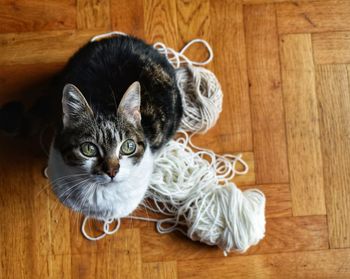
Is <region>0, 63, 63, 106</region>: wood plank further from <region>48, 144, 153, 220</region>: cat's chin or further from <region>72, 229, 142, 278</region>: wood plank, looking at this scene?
<region>72, 229, 142, 278</region>: wood plank

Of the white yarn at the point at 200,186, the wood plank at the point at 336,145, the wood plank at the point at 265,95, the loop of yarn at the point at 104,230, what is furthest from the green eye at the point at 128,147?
the wood plank at the point at 336,145

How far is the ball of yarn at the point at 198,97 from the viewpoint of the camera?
122cm

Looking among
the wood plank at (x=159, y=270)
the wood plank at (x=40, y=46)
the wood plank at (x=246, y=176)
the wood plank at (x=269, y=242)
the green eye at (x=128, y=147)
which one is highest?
the green eye at (x=128, y=147)

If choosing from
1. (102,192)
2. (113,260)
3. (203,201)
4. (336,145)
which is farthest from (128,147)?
(336,145)

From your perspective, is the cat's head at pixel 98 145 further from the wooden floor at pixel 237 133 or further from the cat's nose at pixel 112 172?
the wooden floor at pixel 237 133

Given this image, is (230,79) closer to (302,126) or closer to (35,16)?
(302,126)

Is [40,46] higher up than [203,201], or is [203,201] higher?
[40,46]

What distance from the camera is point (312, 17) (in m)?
1.30

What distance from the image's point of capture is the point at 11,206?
1219 millimetres

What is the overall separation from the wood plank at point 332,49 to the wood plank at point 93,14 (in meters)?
0.64

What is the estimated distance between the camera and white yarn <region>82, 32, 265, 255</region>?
115cm

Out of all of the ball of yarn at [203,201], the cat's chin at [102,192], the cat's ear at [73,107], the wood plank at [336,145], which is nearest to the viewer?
the cat's ear at [73,107]

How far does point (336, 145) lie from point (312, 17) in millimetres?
401

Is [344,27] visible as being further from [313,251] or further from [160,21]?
[313,251]
